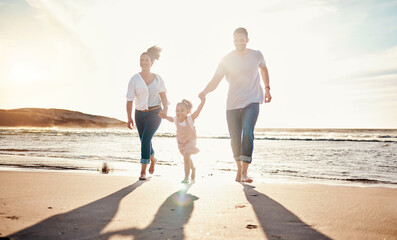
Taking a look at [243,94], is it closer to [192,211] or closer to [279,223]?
[192,211]

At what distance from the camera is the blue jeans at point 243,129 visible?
4.48 m

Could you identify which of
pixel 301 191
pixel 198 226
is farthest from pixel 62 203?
pixel 301 191

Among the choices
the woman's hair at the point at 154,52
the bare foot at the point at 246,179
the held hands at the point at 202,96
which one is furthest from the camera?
the woman's hair at the point at 154,52

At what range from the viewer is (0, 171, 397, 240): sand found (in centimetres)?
197

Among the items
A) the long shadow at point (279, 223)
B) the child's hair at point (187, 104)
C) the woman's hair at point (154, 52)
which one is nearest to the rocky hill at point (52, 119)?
the woman's hair at point (154, 52)

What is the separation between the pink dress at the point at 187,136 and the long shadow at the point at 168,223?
1.50m

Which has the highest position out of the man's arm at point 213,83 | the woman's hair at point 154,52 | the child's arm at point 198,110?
the woman's hair at point 154,52

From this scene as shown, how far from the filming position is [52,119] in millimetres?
86625

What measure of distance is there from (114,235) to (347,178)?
180 inches

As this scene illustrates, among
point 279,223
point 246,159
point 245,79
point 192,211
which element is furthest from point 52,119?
point 279,223

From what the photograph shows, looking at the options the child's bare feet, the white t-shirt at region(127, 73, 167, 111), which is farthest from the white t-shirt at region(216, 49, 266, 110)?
the white t-shirt at region(127, 73, 167, 111)

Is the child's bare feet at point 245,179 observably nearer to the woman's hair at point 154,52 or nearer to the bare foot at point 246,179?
the bare foot at point 246,179

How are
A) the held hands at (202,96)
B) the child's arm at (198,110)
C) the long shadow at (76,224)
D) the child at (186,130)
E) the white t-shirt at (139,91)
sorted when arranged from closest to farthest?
the long shadow at (76,224) → the child at (186,130) → the child's arm at (198,110) → the held hands at (202,96) → the white t-shirt at (139,91)

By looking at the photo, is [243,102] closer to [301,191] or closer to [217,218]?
[301,191]
